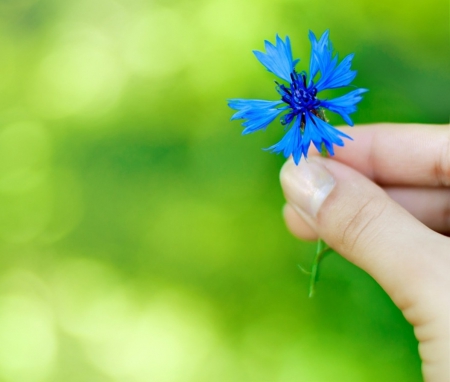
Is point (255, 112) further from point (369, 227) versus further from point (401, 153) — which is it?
point (401, 153)

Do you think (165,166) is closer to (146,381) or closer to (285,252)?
(285,252)

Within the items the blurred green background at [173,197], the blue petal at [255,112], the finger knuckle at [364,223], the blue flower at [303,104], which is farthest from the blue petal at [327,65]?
the blurred green background at [173,197]

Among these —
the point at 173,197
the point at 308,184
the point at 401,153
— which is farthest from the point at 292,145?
the point at 173,197

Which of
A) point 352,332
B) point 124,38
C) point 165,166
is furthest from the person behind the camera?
point 124,38

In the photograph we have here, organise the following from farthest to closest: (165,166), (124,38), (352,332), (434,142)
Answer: (124,38), (165,166), (352,332), (434,142)

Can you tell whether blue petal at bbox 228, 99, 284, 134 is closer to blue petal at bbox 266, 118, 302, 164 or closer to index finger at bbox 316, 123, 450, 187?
blue petal at bbox 266, 118, 302, 164

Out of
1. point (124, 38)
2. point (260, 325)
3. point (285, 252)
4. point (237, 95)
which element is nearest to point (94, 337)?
point (260, 325)
